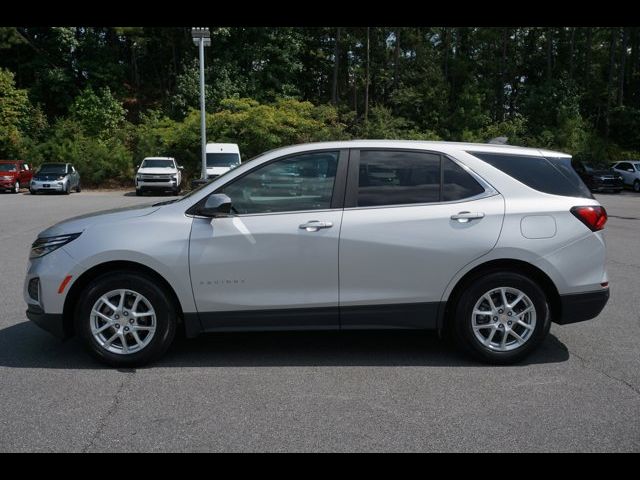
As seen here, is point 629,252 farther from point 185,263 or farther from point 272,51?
point 272,51

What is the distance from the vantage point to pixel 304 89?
47188mm

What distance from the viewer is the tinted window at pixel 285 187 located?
486 centimetres

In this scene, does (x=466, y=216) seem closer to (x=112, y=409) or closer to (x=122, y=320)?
(x=122, y=320)

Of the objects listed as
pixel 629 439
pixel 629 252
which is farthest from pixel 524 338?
pixel 629 252

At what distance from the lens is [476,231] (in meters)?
4.80

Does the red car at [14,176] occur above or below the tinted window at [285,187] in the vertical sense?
above

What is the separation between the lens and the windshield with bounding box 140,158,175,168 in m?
28.9

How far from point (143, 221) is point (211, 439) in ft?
6.45

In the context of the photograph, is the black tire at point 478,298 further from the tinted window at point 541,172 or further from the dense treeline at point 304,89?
the dense treeline at point 304,89

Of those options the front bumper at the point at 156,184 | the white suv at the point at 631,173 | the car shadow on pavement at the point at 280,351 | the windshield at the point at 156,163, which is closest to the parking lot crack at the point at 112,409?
the car shadow on pavement at the point at 280,351

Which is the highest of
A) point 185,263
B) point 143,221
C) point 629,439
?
point 143,221

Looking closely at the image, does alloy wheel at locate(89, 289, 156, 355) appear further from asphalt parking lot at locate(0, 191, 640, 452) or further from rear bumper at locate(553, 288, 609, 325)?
rear bumper at locate(553, 288, 609, 325)

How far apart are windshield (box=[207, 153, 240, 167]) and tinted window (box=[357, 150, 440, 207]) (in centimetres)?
2248

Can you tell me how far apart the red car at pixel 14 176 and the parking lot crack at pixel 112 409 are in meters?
28.8
